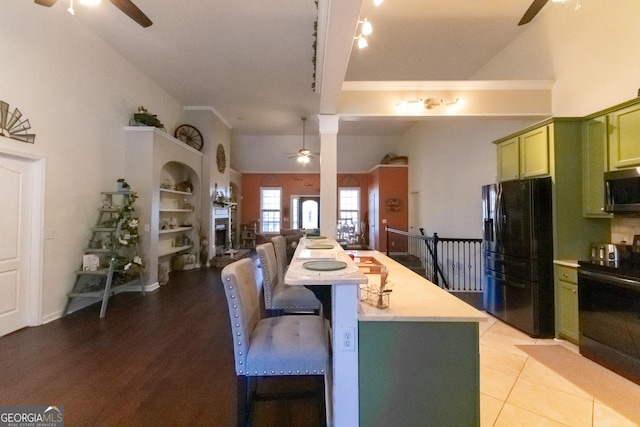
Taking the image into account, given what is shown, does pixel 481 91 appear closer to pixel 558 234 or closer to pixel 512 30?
pixel 512 30

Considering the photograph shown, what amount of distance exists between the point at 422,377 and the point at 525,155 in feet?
10.5

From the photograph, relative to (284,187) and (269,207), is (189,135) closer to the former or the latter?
(284,187)

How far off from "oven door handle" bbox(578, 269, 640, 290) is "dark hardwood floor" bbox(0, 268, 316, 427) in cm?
262

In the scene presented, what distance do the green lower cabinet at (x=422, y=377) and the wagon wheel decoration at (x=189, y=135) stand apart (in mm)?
6749

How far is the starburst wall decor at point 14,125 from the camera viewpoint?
2.97m

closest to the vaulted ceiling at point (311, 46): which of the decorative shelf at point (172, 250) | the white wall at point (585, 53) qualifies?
the white wall at point (585, 53)

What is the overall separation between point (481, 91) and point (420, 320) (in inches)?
135

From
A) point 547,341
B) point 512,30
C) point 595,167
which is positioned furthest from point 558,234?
point 512,30

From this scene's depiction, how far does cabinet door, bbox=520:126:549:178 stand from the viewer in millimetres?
3119

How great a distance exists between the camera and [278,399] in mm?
2031

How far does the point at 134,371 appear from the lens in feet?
7.88

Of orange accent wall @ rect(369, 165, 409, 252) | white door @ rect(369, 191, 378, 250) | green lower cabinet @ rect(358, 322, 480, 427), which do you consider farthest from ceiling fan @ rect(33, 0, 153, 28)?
white door @ rect(369, 191, 378, 250)

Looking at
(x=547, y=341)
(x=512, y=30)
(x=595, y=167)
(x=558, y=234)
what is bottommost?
(x=547, y=341)

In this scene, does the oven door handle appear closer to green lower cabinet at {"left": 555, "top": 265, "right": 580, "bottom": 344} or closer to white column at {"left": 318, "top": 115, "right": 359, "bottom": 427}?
green lower cabinet at {"left": 555, "top": 265, "right": 580, "bottom": 344}
